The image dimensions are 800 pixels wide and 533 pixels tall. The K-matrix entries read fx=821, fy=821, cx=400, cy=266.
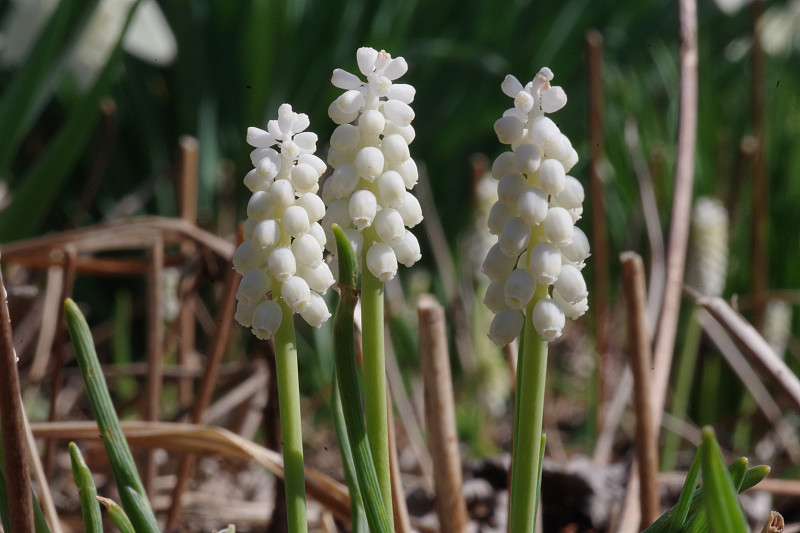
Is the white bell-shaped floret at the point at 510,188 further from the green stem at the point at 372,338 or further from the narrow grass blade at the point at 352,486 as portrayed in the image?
the narrow grass blade at the point at 352,486

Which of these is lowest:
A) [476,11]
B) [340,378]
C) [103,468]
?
[103,468]

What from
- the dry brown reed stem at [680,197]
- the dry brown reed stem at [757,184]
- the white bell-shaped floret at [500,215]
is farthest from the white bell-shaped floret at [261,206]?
the dry brown reed stem at [757,184]

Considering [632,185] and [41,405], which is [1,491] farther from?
[632,185]

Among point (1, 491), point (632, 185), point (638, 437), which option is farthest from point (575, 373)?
point (1, 491)

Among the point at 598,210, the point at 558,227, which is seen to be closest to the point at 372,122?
the point at 558,227

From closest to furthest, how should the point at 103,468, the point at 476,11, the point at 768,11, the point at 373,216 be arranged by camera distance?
1. the point at 373,216
2. the point at 103,468
3. the point at 476,11
4. the point at 768,11

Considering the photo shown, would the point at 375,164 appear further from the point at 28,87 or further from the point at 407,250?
the point at 28,87
